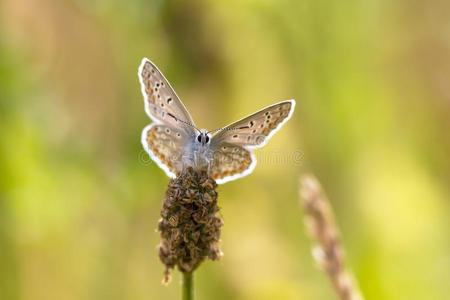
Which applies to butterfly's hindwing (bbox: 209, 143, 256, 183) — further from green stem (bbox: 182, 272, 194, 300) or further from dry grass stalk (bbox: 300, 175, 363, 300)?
green stem (bbox: 182, 272, 194, 300)

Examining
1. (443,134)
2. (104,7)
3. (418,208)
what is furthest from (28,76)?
(443,134)

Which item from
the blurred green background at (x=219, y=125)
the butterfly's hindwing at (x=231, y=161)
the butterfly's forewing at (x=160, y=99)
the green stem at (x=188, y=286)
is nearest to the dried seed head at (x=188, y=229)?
the green stem at (x=188, y=286)

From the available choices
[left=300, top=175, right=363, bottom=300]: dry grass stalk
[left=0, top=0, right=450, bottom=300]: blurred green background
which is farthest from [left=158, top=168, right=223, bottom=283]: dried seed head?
[left=0, top=0, right=450, bottom=300]: blurred green background

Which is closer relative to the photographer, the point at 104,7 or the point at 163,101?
the point at 163,101

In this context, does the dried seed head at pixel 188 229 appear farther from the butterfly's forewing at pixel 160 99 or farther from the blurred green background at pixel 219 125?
the blurred green background at pixel 219 125

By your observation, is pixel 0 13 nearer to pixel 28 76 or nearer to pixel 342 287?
pixel 28 76

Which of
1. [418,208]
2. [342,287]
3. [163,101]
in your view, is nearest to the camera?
[342,287]

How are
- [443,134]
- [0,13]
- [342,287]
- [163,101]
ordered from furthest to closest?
[443,134] < [0,13] < [163,101] < [342,287]

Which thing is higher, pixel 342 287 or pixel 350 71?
pixel 350 71
